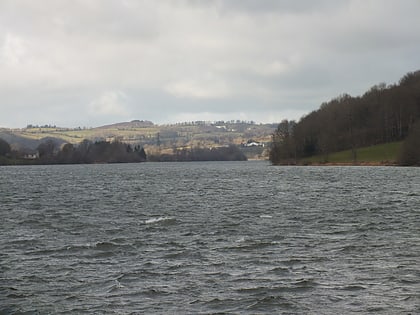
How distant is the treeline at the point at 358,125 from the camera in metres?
Answer: 168

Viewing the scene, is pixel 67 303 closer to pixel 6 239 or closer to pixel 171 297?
pixel 171 297

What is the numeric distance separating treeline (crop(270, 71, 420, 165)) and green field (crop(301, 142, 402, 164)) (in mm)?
1580

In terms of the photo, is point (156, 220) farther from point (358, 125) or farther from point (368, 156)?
point (358, 125)

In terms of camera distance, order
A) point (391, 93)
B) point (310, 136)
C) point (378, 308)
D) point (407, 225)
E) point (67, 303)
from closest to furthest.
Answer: point (378, 308) < point (67, 303) < point (407, 225) < point (391, 93) < point (310, 136)

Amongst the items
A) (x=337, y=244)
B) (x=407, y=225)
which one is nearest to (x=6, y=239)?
(x=337, y=244)

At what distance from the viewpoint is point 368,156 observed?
533 feet

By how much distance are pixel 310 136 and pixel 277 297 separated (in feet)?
563

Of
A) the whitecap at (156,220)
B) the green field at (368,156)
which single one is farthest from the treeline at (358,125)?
the whitecap at (156,220)

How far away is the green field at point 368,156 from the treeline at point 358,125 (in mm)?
1580

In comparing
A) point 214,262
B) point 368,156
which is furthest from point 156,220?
point 368,156

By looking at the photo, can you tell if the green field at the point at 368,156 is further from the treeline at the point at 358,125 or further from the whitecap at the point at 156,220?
the whitecap at the point at 156,220

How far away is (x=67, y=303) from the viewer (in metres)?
18.5

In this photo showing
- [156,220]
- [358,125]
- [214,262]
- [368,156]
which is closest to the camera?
[214,262]

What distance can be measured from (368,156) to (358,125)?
2353 cm
